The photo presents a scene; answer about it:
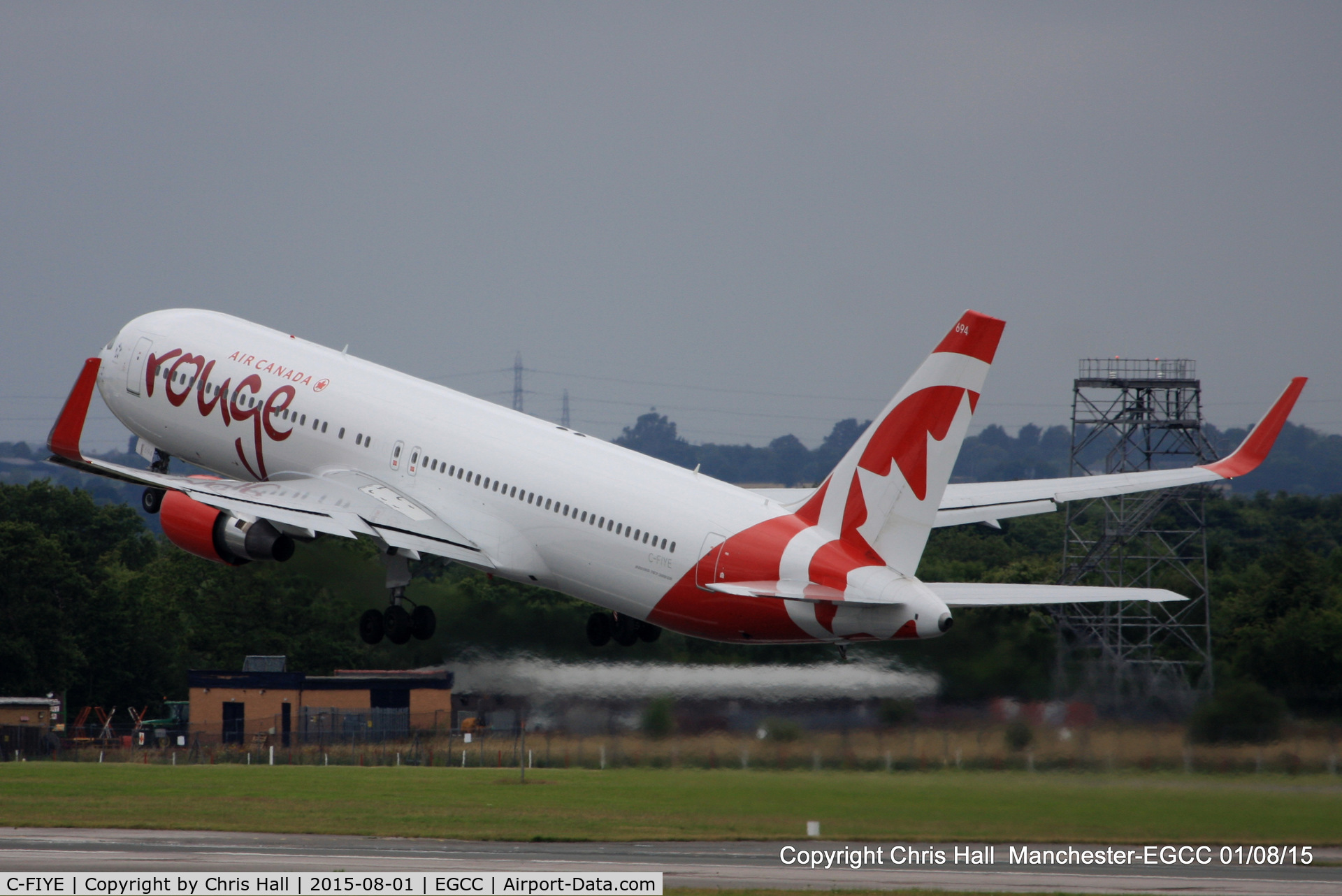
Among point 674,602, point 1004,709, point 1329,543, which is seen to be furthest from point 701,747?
point 1329,543

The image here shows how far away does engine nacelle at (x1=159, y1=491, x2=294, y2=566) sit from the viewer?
35.0 meters

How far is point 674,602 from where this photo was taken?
102 ft

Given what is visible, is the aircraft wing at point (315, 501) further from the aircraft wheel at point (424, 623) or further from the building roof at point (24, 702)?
the building roof at point (24, 702)

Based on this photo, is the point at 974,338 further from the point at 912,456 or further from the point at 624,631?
the point at 624,631

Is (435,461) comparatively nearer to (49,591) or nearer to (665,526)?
(665,526)

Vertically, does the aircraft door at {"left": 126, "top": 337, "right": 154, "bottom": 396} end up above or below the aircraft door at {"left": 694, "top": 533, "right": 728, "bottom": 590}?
above

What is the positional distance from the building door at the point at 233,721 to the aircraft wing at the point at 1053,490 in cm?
2505

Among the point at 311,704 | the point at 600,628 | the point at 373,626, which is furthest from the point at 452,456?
the point at 311,704

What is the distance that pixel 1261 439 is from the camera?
1335 inches

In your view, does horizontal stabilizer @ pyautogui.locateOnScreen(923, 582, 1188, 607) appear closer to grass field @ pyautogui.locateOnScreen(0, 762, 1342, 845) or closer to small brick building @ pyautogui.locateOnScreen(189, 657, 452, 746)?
grass field @ pyautogui.locateOnScreen(0, 762, 1342, 845)

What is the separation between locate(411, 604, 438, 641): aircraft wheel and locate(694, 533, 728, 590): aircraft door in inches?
288

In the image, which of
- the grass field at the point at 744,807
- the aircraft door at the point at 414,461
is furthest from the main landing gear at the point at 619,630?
the aircraft door at the point at 414,461

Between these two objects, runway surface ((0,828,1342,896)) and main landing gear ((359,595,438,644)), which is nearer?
runway surface ((0,828,1342,896))

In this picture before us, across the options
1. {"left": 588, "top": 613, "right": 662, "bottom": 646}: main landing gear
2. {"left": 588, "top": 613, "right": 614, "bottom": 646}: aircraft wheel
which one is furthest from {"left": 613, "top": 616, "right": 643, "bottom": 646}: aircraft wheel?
{"left": 588, "top": 613, "right": 614, "bottom": 646}: aircraft wheel
